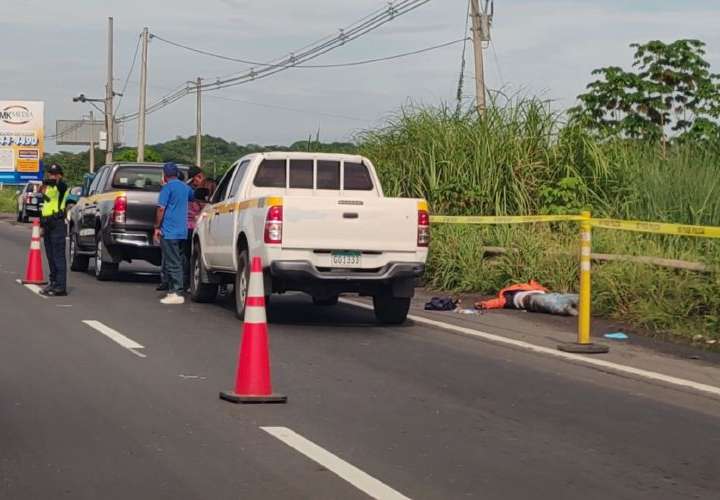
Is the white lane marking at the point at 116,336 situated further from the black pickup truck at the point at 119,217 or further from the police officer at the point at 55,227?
the black pickup truck at the point at 119,217

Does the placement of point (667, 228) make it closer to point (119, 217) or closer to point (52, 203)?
point (52, 203)

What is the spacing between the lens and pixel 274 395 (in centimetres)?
935

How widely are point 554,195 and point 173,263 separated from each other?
627 centimetres

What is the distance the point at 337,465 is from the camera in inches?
287

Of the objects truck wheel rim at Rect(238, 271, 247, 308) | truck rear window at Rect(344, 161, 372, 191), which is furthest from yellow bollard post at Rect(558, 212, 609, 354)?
A: truck wheel rim at Rect(238, 271, 247, 308)

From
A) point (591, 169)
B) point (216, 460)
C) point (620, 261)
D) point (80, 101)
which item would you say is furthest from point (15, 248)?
point (80, 101)

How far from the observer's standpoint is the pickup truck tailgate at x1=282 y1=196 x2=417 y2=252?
552 inches

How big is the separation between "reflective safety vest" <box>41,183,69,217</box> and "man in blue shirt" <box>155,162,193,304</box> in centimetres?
139

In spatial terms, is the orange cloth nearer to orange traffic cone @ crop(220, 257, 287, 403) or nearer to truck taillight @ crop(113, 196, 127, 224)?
truck taillight @ crop(113, 196, 127, 224)

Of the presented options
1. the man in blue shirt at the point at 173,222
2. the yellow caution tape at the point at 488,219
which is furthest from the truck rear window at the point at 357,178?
the yellow caution tape at the point at 488,219

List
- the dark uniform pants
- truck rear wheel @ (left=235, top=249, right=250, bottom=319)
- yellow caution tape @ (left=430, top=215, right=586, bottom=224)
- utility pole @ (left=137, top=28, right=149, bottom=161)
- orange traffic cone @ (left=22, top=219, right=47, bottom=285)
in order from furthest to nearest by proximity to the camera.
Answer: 1. utility pole @ (left=137, top=28, right=149, bottom=161)
2. orange traffic cone @ (left=22, top=219, right=47, bottom=285)
3. yellow caution tape @ (left=430, top=215, right=586, bottom=224)
4. the dark uniform pants
5. truck rear wheel @ (left=235, top=249, right=250, bottom=319)

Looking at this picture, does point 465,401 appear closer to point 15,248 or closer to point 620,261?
point 620,261

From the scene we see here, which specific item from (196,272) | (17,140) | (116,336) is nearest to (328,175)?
(196,272)

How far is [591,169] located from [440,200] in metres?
2.50
